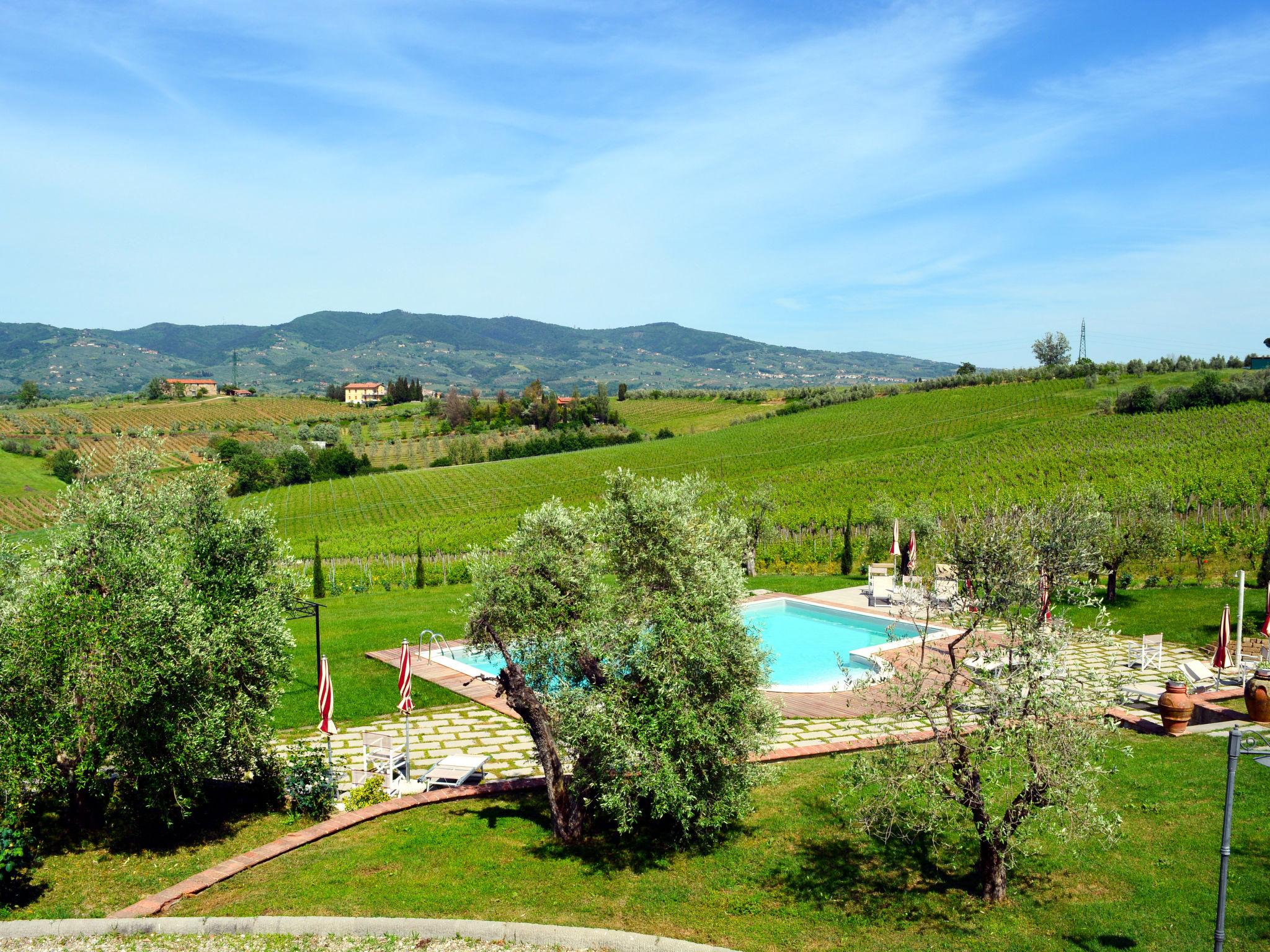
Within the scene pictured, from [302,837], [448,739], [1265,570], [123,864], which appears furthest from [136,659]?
[1265,570]

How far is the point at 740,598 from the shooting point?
35.0 feet

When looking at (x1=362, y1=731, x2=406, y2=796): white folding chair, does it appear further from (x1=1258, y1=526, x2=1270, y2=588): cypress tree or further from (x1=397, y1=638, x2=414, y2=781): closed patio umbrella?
(x1=1258, y1=526, x2=1270, y2=588): cypress tree

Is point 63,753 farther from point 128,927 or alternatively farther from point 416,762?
point 416,762

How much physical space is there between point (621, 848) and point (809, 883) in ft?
7.98

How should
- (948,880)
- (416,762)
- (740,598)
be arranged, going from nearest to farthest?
1. (948,880)
2. (740,598)
3. (416,762)

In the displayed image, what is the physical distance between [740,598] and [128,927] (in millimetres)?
7770

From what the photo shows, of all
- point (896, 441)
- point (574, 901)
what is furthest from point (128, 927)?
point (896, 441)

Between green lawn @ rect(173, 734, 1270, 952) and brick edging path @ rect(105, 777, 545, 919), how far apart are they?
0.67ft

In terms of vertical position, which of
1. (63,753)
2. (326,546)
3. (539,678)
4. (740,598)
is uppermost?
(740,598)

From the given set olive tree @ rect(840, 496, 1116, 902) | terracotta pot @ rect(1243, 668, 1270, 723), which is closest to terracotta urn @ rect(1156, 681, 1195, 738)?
terracotta pot @ rect(1243, 668, 1270, 723)

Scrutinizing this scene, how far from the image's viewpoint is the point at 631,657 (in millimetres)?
10031

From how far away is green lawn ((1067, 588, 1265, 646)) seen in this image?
21.7m

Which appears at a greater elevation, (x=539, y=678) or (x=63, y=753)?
(x=539, y=678)

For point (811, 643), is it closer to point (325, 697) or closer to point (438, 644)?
point (438, 644)
